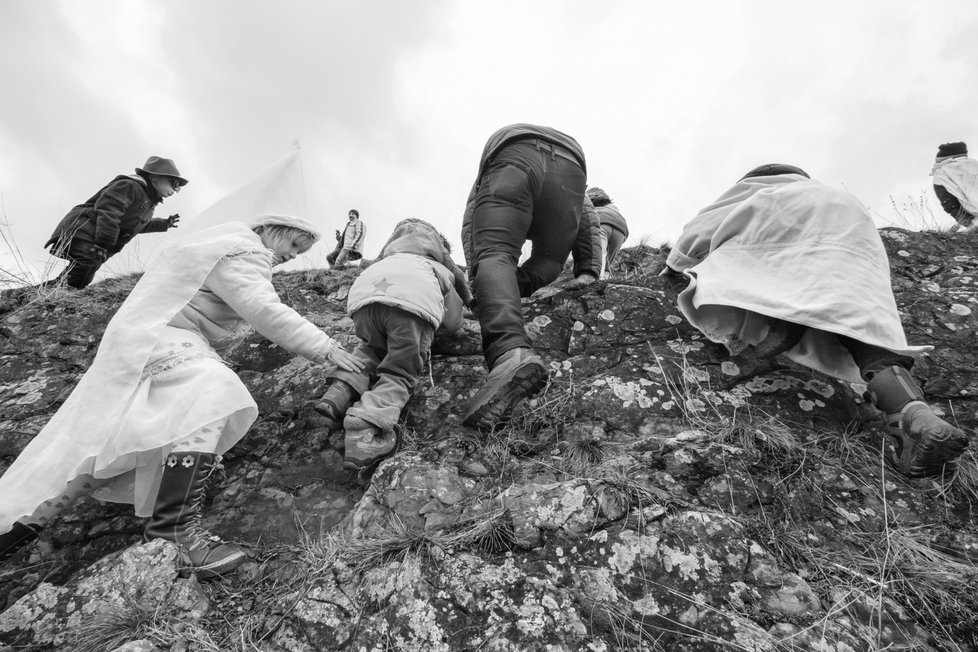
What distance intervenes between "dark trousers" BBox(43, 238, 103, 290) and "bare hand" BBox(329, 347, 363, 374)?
3.93 m

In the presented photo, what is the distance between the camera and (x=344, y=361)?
231 cm

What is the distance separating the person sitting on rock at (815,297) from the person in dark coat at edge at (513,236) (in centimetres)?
82

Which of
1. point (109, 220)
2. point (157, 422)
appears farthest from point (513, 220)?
point (109, 220)

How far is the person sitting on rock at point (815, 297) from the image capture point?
76.4 inches

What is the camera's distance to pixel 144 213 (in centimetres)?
548

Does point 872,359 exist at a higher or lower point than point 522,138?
lower

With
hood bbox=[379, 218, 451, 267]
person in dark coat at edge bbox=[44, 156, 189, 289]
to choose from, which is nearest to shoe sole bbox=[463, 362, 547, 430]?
hood bbox=[379, 218, 451, 267]

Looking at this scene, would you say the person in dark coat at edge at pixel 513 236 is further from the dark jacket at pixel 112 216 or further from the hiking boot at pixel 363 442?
the dark jacket at pixel 112 216

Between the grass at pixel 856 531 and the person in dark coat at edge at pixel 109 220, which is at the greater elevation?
the person in dark coat at edge at pixel 109 220

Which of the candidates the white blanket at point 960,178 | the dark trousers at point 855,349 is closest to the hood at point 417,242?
the dark trousers at point 855,349

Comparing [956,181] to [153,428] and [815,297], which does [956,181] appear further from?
[153,428]

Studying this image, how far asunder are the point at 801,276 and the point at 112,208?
6088mm

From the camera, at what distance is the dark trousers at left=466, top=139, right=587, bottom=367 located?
2305mm

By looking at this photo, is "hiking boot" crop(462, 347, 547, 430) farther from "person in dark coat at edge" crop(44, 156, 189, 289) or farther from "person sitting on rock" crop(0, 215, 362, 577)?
"person in dark coat at edge" crop(44, 156, 189, 289)
